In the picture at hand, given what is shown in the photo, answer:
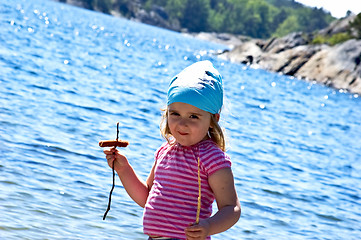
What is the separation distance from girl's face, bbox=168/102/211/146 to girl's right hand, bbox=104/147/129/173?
1.04 feet

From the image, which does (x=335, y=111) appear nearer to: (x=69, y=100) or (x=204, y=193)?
(x=69, y=100)

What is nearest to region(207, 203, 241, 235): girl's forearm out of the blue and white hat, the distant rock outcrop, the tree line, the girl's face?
the girl's face

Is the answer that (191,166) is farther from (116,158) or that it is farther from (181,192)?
(116,158)

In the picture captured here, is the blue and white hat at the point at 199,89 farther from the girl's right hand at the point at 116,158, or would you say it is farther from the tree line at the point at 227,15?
the tree line at the point at 227,15

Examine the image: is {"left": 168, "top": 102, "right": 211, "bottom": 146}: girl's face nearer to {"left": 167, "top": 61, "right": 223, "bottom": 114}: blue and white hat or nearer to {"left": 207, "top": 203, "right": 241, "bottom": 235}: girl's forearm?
{"left": 167, "top": 61, "right": 223, "bottom": 114}: blue and white hat

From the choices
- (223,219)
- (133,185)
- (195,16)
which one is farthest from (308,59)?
(195,16)

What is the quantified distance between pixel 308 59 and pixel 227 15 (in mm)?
110690

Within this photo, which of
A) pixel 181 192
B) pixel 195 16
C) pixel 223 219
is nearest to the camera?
pixel 223 219

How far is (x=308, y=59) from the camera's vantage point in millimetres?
52312

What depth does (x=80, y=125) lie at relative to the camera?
10.3 m

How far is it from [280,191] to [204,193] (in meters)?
6.17

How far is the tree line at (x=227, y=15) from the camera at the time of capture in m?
134

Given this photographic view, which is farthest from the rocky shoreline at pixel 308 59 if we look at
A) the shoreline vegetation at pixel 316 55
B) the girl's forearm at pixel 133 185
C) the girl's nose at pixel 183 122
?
the girl's nose at pixel 183 122

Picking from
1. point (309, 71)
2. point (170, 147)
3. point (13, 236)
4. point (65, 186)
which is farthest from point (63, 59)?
point (309, 71)
